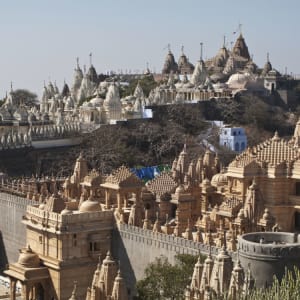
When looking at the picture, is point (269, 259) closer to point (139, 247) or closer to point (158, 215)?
point (139, 247)

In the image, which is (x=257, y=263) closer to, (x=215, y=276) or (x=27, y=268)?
(x=215, y=276)

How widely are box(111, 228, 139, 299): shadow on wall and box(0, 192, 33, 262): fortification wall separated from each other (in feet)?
18.6

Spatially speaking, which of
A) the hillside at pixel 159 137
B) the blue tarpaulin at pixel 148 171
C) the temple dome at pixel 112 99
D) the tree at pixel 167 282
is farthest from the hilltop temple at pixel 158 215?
the temple dome at pixel 112 99

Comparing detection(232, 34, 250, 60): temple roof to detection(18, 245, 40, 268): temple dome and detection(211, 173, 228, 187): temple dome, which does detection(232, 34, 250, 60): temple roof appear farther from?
detection(18, 245, 40, 268): temple dome

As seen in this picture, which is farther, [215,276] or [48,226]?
[48,226]

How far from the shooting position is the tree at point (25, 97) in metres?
91.0

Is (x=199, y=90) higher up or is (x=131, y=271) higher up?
(x=199, y=90)

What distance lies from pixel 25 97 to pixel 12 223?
58.7 metres

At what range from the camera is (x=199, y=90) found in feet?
258

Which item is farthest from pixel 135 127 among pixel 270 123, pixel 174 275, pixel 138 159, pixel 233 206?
pixel 174 275

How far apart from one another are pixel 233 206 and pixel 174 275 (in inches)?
247

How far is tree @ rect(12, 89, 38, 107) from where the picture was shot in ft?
298

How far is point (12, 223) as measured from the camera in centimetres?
3550

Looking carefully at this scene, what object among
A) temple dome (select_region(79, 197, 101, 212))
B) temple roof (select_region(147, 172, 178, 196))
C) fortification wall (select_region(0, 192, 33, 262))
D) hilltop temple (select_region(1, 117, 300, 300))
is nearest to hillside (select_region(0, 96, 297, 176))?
fortification wall (select_region(0, 192, 33, 262))
